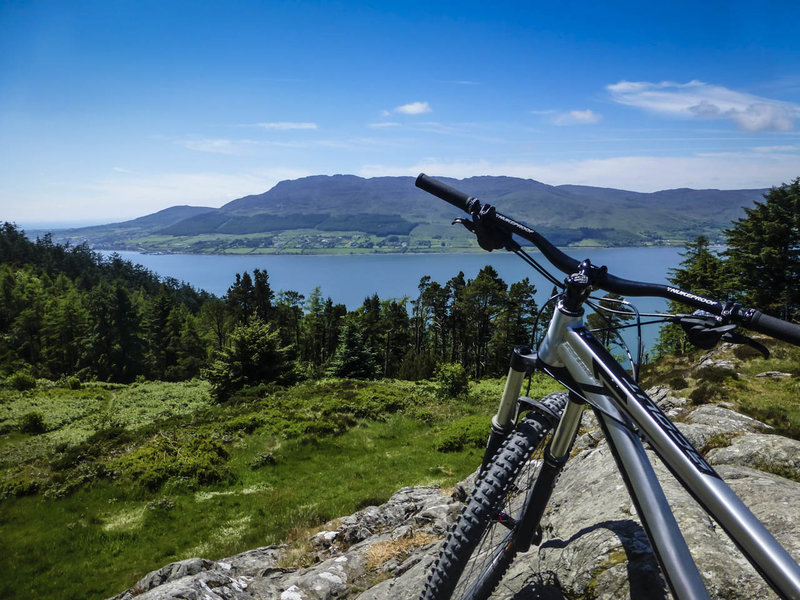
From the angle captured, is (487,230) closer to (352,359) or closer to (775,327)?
(775,327)

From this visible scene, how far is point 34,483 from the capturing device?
1276 centimetres

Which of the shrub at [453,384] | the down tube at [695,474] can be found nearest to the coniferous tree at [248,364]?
the shrub at [453,384]

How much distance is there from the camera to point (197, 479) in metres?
12.8

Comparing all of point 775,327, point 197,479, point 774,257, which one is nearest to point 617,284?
point 775,327

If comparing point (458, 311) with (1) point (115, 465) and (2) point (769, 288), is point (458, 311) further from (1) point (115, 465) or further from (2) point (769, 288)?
(1) point (115, 465)

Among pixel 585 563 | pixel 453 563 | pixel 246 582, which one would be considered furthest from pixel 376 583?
pixel 453 563

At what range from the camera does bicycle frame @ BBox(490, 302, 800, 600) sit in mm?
1576

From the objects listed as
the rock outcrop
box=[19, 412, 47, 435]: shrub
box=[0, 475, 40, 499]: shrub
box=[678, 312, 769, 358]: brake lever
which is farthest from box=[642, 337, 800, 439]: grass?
box=[19, 412, 47, 435]: shrub

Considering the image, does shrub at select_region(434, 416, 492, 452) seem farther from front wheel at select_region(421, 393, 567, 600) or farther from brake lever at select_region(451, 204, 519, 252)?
brake lever at select_region(451, 204, 519, 252)

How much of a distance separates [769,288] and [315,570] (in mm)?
35034

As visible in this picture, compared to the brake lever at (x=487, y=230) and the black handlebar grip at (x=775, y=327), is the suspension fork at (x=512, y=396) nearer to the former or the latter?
the brake lever at (x=487, y=230)

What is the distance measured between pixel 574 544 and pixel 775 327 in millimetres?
2793

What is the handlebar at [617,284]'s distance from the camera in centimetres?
176

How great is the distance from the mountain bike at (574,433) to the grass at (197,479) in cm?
770
